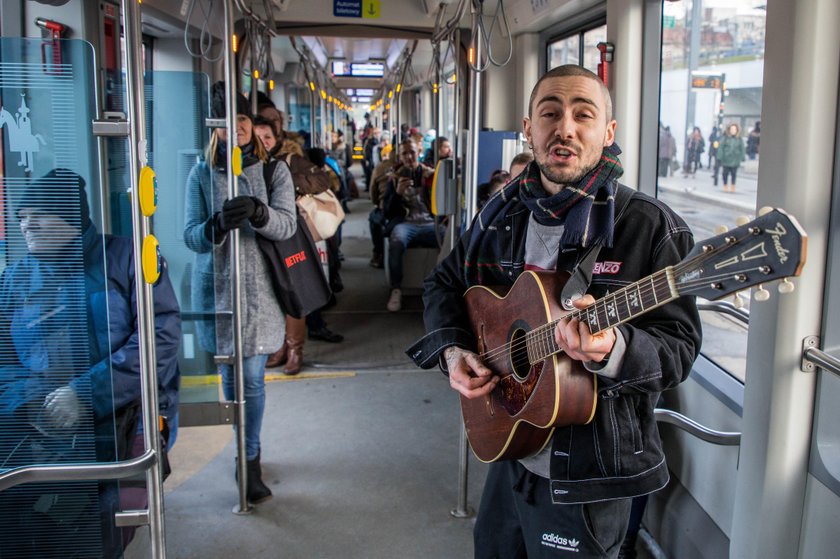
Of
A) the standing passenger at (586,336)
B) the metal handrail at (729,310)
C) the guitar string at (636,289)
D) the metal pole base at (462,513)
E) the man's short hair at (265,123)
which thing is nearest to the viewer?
the guitar string at (636,289)

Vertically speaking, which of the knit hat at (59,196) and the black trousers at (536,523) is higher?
the knit hat at (59,196)

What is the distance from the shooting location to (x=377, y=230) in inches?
384

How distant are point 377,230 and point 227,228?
6409mm

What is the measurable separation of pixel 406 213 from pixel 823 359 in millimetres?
6587

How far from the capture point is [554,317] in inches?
72.3

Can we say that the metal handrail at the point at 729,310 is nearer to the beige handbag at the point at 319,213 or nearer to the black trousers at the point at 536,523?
the black trousers at the point at 536,523

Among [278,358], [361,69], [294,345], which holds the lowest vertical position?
[278,358]

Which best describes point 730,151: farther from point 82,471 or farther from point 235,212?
point 82,471

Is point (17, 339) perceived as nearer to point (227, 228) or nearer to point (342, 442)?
point (227, 228)

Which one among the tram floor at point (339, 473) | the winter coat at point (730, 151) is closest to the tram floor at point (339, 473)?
the tram floor at point (339, 473)

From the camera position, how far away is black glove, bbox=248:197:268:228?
134 inches

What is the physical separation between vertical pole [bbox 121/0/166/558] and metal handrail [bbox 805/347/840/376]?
172 centimetres

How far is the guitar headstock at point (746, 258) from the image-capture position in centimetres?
123

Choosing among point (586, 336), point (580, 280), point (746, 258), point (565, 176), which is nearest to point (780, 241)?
point (746, 258)
